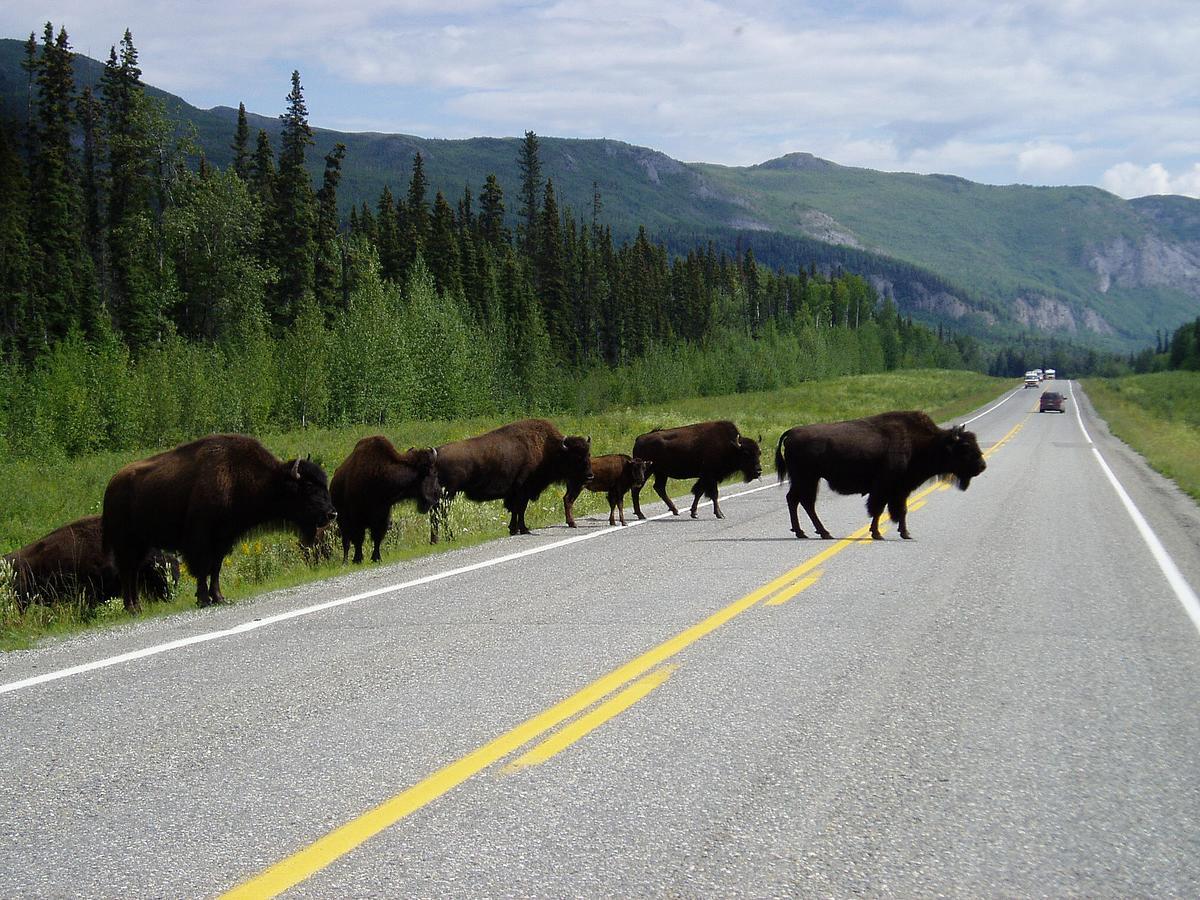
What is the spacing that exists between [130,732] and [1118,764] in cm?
480

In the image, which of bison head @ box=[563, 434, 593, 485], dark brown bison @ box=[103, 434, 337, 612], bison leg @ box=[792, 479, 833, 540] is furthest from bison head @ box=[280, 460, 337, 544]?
bison leg @ box=[792, 479, 833, 540]

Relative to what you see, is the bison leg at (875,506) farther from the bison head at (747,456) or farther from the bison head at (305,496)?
the bison head at (305,496)

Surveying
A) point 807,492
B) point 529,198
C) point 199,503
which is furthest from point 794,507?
point 529,198

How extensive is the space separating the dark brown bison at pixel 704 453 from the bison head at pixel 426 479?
18.1 feet

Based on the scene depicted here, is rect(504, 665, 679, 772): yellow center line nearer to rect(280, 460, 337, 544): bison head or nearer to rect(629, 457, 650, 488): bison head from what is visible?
rect(280, 460, 337, 544): bison head

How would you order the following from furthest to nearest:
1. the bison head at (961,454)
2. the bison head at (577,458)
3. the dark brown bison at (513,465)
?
the bison head at (577,458) → the bison head at (961,454) → the dark brown bison at (513,465)

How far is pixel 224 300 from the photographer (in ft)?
189

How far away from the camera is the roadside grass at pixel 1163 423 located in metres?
28.4

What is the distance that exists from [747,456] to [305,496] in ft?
31.5

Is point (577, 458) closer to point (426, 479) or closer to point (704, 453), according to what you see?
point (704, 453)

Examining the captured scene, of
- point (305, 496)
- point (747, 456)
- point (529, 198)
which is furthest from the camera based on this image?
point (529, 198)

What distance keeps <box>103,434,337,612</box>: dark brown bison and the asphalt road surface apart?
851 millimetres

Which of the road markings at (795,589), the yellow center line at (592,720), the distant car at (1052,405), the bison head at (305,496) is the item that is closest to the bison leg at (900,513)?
the road markings at (795,589)

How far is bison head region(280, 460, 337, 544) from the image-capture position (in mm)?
10484
